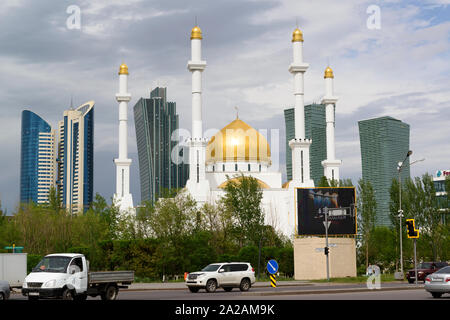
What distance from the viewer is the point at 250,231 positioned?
2474 inches

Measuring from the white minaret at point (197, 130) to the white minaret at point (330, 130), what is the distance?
1786 cm

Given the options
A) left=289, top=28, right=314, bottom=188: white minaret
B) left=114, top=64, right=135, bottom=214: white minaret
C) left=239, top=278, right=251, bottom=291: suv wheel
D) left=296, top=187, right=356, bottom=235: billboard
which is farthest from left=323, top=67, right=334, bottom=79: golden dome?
left=239, top=278, right=251, bottom=291: suv wheel

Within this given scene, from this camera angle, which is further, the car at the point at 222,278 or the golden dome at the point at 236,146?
the golden dome at the point at 236,146

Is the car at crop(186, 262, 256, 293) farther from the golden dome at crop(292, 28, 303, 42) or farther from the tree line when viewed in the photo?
the golden dome at crop(292, 28, 303, 42)

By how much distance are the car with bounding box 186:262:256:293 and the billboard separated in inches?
671

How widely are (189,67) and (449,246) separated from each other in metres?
37.0

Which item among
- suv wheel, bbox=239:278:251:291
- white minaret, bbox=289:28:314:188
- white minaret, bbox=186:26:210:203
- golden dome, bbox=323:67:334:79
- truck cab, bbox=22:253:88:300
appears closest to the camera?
truck cab, bbox=22:253:88:300

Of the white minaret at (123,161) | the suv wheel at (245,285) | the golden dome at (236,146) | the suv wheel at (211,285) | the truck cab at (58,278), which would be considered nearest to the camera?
the truck cab at (58,278)

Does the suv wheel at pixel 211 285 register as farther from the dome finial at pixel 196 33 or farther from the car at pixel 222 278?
the dome finial at pixel 196 33

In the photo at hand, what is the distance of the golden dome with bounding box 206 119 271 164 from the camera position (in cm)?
9756

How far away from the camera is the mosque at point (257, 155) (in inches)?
3132

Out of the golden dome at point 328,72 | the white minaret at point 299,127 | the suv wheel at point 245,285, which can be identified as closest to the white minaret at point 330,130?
the golden dome at point 328,72
